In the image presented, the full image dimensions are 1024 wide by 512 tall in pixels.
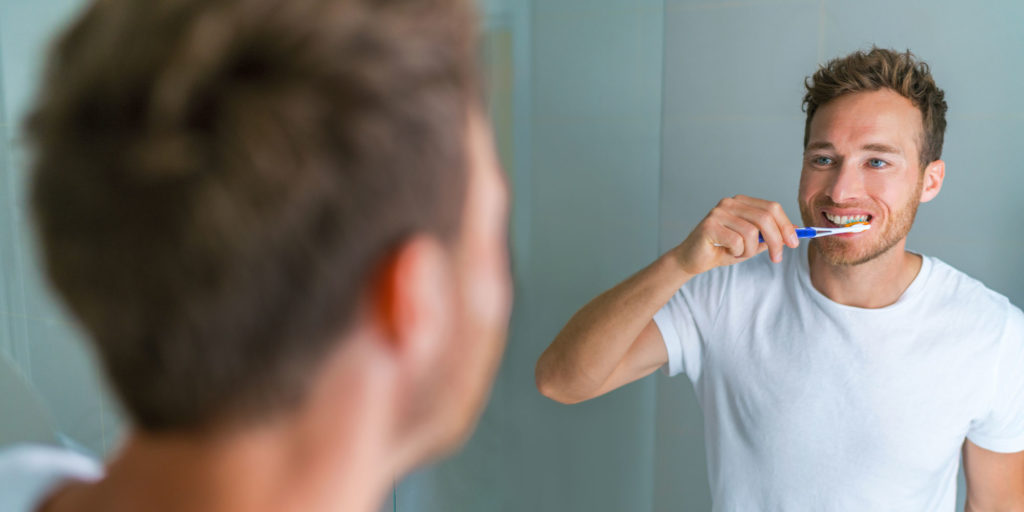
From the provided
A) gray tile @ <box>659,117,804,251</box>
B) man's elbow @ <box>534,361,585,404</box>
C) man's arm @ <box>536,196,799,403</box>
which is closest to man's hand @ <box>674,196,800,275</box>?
man's arm @ <box>536,196,799,403</box>

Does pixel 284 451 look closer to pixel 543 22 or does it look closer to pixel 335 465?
pixel 335 465

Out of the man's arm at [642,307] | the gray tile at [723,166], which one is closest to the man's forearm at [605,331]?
the man's arm at [642,307]

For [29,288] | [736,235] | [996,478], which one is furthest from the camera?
[996,478]

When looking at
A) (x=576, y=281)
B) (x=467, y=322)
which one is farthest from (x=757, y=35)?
(x=467, y=322)

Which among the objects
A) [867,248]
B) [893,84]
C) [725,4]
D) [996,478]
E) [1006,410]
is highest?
[725,4]

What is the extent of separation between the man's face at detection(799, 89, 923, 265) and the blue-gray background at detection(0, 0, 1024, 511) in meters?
0.37

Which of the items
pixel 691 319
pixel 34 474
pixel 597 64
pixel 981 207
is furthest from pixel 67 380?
pixel 981 207

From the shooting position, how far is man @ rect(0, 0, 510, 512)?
24 cm

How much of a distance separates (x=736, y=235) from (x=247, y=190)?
85cm

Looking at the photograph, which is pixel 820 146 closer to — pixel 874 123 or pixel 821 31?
pixel 874 123

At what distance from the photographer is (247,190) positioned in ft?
0.79

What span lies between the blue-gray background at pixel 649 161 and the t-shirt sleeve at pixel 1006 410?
0.40m

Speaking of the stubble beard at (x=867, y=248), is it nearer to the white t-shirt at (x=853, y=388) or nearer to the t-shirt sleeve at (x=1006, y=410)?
the white t-shirt at (x=853, y=388)

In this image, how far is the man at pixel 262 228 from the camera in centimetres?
24
